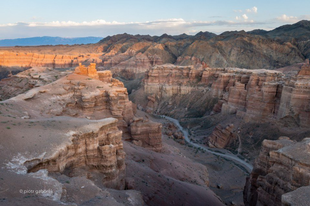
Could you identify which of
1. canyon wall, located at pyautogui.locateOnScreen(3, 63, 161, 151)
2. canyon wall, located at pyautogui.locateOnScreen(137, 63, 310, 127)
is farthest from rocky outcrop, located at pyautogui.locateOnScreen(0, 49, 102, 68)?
canyon wall, located at pyautogui.locateOnScreen(3, 63, 161, 151)

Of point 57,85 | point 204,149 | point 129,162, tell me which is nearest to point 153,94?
point 204,149

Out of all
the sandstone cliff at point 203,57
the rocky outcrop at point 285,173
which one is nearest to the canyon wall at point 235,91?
the rocky outcrop at point 285,173

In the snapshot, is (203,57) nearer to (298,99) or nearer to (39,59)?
(39,59)

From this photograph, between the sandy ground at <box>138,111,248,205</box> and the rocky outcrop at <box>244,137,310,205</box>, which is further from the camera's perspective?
the sandy ground at <box>138,111,248,205</box>

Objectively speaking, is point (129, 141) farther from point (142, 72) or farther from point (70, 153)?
point (142, 72)

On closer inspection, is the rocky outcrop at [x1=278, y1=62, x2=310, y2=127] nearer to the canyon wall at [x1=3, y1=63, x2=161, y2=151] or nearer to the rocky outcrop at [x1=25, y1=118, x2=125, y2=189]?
the canyon wall at [x1=3, y1=63, x2=161, y2=151]
